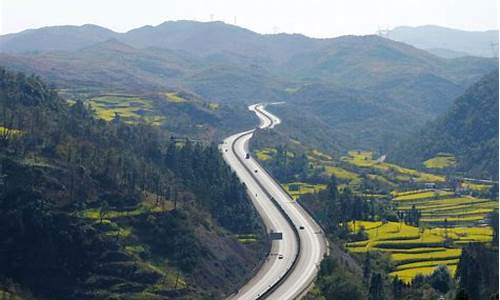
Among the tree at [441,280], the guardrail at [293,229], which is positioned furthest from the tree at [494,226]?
the guardrail at [293,229]

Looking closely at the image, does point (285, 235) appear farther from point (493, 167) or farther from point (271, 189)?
point (493, 167)

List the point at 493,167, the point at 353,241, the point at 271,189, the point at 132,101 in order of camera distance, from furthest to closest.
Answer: the point at 132,101, the point at 493,167, the point at 271,189, the point at 353,241

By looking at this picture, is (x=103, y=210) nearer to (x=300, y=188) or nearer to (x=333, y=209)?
(x=333, y=209)

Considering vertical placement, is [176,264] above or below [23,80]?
below

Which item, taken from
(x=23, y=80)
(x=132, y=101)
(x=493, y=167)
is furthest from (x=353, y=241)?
(x=132, y=101)

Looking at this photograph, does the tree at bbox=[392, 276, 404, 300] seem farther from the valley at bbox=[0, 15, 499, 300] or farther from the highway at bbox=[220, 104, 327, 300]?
the highway at bbox=[220, 104, 327, 300]

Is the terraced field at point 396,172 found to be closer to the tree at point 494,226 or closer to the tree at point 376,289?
the tree at point 494,226
